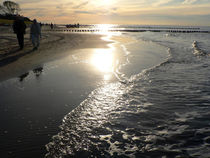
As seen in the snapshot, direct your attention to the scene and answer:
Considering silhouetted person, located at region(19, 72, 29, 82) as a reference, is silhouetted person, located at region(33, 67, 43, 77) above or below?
above

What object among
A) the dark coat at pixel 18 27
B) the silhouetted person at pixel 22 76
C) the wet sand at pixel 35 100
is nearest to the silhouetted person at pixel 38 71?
the wet sand at pixel 35 100

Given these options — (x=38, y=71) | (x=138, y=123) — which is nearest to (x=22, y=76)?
(x=38, y=71)

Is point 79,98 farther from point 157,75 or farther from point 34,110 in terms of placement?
point 157,75

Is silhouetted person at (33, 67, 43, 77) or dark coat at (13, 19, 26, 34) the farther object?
dark coat at (13, 19, 26, 34)

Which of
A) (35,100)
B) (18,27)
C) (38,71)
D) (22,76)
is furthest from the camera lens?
(18,27)

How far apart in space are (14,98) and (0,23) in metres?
69.4

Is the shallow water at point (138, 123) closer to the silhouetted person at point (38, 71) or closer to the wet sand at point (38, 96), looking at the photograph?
the wet sand at point (38, 96)

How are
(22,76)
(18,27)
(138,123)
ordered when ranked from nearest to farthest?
(138,123)
(22,76)
(18,27)

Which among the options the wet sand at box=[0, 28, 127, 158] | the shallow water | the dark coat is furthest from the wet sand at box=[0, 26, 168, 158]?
the dark coat

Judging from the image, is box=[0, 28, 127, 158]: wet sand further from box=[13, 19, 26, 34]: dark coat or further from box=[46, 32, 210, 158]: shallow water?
box=[13, 19, 26, 34]: dark coat

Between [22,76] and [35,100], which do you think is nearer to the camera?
[35,100]

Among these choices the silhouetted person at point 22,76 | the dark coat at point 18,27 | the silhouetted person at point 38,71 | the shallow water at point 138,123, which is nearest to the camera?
the shallow water at point 138,123

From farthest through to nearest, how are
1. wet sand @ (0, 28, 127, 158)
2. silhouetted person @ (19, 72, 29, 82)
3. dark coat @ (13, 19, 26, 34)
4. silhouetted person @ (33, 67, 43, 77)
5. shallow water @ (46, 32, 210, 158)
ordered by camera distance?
1. dark coat @ (13, 19, 26, 34)
2. silhouetted person @ (33, 67, 43, 77)
3. silhouetted person @ (19, 72, 29, 82)
4. wet sand @ (0, 28, 127, 158)
5. shallow water @ (46, 32, 210, 158)

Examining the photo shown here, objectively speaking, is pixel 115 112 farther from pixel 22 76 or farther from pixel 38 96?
pixel 22 76
